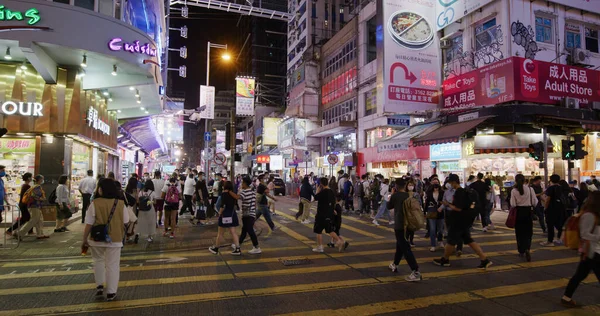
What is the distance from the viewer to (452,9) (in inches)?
819

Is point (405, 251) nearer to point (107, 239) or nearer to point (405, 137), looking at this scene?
point (107, 239)

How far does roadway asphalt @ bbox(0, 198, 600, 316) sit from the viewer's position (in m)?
4.91

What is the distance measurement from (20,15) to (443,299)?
12608 mm

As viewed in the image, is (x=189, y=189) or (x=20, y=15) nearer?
(x=20, y=15)

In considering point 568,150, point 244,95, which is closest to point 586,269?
point 568,150

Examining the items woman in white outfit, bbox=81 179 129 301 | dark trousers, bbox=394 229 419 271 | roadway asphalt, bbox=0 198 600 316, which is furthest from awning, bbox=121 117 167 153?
dark trousers, bbox=394 229 419 271

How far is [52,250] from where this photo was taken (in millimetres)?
8742

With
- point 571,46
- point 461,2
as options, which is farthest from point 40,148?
point 571,46

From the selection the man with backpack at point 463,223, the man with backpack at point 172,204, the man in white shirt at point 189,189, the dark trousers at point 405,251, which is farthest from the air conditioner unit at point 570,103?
the man with backpack at point 172,204

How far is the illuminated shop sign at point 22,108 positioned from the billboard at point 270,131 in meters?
35.0

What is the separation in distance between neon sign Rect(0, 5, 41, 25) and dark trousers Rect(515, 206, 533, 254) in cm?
1333

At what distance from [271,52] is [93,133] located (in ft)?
212

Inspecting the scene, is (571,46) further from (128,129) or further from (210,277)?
(128,129)

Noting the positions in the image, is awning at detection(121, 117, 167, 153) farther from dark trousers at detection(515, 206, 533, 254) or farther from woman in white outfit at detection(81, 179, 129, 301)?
dark trousers at detection(515, 206, 533, 254)
